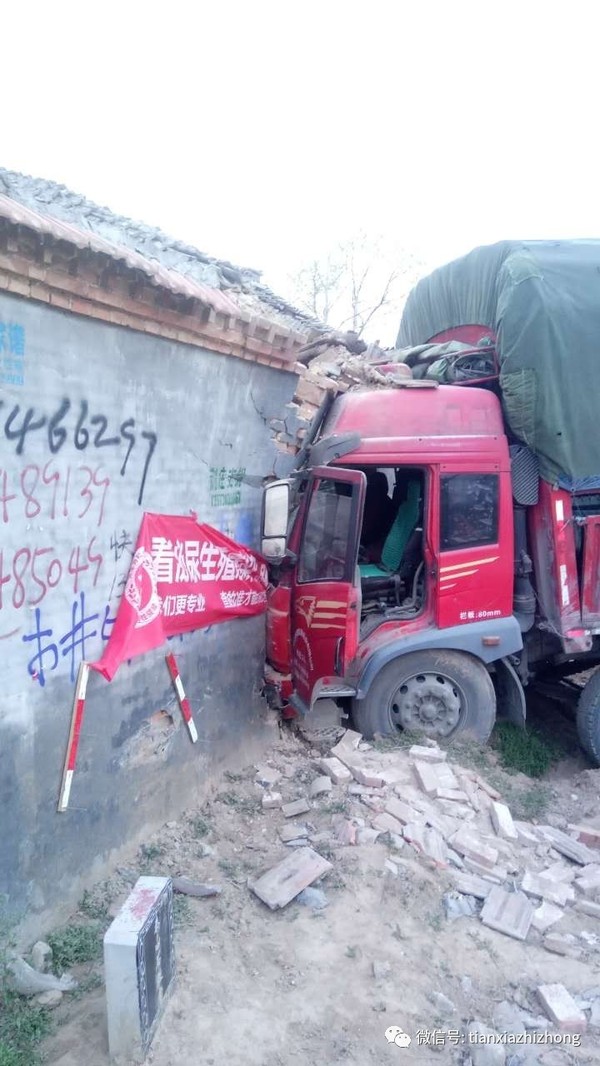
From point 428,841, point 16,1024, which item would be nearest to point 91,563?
point 16,1024

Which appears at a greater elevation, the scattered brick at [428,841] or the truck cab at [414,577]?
the truck cab at [414,577]

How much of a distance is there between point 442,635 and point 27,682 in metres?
3.19

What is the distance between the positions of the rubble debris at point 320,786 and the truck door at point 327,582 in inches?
29.8

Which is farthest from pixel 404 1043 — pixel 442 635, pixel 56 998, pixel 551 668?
pixel 551 668

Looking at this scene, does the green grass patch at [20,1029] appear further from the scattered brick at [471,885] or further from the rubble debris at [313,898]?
the scattered brick at [471,885]

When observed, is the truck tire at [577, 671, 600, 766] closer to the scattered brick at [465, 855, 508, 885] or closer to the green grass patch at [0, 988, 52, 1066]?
the scattered brick at [465, 855, 508, 885]

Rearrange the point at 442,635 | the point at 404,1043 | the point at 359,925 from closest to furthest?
the point at 404,1043
the point at 359,925
the point at 442,635

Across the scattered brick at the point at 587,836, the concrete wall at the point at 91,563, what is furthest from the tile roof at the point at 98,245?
the scattered brick at the point at 587,836

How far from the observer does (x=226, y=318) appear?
4.56 metres

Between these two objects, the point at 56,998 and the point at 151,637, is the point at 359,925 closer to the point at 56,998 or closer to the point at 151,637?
the point at 56,998

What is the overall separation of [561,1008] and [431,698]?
262cm

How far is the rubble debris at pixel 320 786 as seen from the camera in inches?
187

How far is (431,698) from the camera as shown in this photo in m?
5.73

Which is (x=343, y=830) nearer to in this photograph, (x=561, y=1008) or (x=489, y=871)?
(x=489, y=871)
